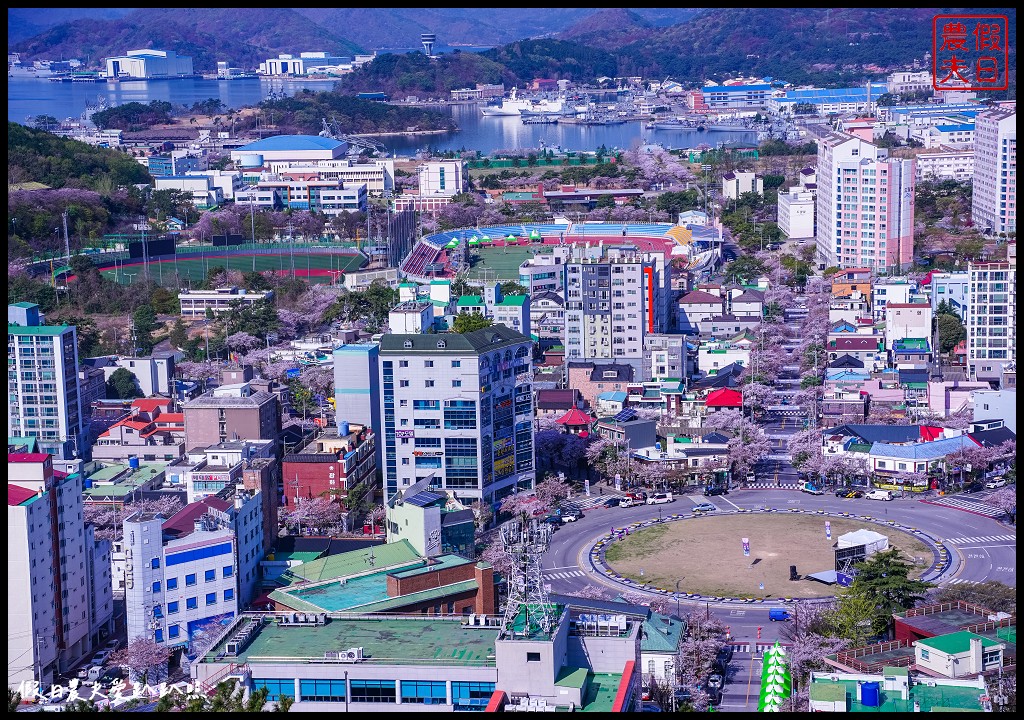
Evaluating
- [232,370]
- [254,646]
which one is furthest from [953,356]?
[254,646]

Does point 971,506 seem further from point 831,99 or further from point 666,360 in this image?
point 831,99

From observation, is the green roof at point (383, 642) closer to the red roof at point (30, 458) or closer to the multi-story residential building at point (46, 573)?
the multi-story residential building at point (46, 573)

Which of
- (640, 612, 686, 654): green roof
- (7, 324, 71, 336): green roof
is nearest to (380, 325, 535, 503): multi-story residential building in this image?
(640, 612, 686, 654): green roof

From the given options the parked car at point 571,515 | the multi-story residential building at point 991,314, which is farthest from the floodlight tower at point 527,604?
the multi-story residential building at point 991,314


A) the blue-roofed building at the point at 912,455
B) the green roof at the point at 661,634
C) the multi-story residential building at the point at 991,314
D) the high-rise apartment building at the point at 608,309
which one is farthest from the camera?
the high-rise apartment building at the point at 608,309

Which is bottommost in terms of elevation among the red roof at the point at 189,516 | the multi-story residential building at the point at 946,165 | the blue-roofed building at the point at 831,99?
the red roof at the point at 189,516

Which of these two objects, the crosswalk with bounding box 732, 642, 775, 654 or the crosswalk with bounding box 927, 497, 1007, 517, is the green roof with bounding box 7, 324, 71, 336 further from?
the crosswalk with bounding box 927, 497, 1007, 517

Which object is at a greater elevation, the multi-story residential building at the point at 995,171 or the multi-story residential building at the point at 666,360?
the multi-story residential building at the point at 995,171
